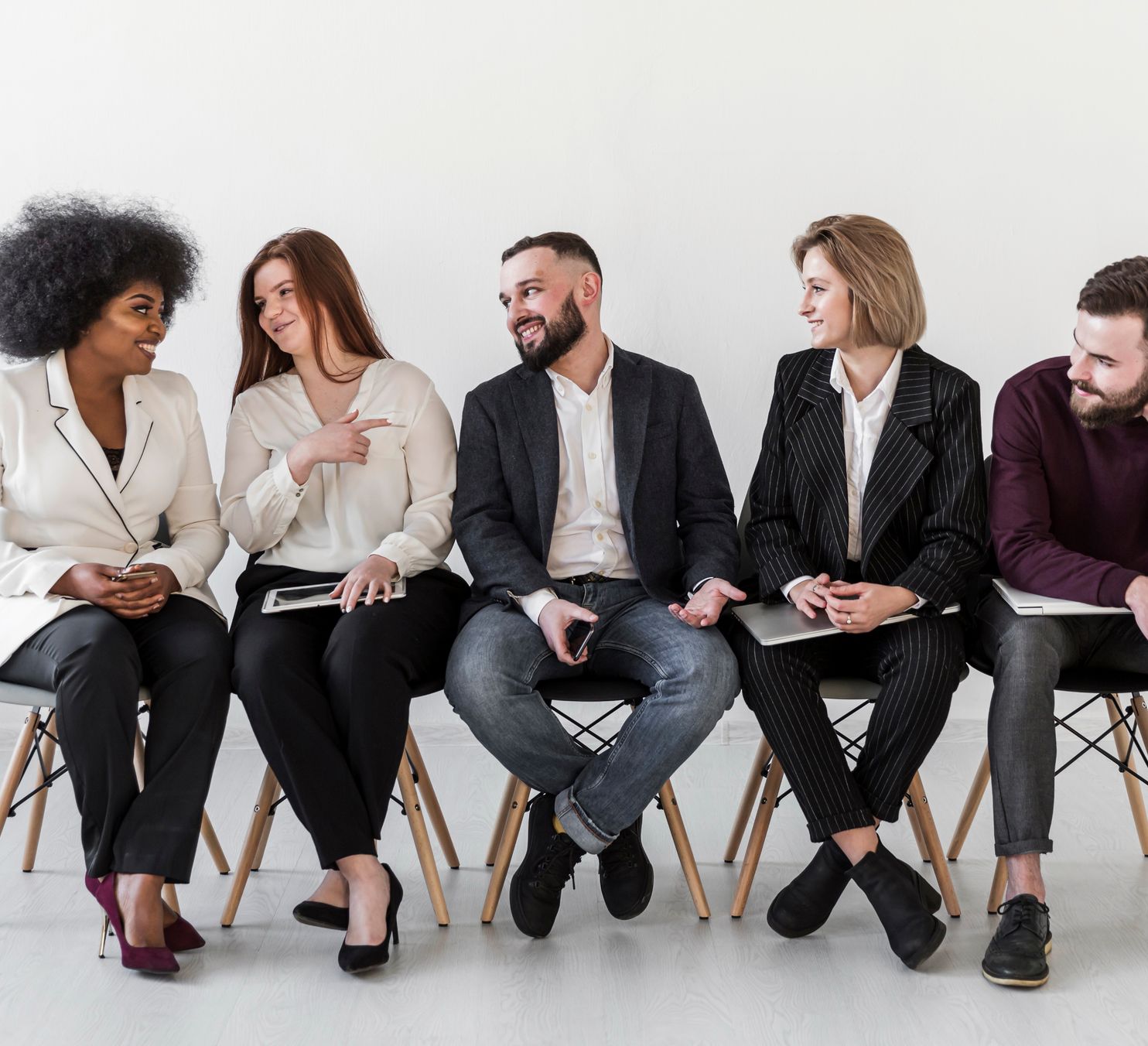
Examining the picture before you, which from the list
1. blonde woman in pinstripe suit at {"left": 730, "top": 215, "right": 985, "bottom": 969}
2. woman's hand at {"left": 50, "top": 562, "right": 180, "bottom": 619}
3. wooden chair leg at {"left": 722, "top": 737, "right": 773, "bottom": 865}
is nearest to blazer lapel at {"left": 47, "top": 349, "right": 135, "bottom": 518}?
woman's hand at {"left": 50, "top": 562, "right": 180, "bottom": 619}

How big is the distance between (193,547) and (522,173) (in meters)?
1.45

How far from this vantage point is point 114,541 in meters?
2.62

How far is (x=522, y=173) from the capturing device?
11.2ft

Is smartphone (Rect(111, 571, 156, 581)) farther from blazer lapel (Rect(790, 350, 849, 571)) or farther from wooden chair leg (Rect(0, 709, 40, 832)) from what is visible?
blazer lapel (Rect(790, 350, 849, 571))

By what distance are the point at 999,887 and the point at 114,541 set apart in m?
2.00

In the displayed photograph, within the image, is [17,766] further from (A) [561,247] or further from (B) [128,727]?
(A) [561,247]

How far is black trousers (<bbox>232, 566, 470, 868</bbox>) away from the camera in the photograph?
2.30m

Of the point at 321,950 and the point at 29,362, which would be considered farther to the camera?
the point at 29,362

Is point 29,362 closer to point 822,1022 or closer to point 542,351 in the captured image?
point 542,351

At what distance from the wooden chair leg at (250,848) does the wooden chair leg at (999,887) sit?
1.49 meters

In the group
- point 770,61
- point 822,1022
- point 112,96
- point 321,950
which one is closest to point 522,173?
point 770,61

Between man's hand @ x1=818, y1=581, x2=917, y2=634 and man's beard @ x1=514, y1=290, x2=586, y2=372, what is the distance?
0.84m

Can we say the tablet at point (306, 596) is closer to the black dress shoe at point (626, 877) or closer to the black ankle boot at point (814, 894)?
the black dress shoe at point (626, 877)

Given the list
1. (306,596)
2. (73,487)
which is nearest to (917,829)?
(306,596)
